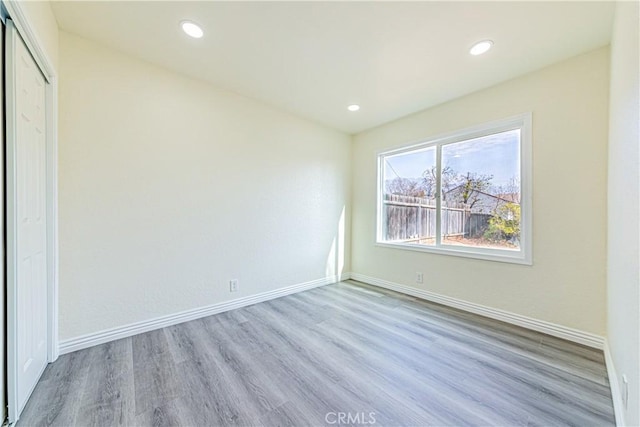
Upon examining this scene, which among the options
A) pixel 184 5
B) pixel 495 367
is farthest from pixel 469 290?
pixel 184 5

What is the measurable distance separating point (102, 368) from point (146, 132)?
1.96 metres

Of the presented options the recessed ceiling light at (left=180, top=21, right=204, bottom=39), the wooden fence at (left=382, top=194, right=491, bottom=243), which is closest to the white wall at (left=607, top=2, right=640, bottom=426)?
the wooden fence at (left=382, top=194, right=491, bottom=243)

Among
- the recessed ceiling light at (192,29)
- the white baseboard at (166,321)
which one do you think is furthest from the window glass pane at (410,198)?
the recessed ceiling light at (192,29)

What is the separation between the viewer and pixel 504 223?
2.73 m

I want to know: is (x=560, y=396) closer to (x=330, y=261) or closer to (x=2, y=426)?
(x=330, y=261)

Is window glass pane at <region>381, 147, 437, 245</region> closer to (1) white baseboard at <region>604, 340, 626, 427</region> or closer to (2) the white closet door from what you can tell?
(1) white baseboard at <region>604, 340, 626, 427</region>

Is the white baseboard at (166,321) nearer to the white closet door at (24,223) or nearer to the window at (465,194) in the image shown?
the white closet door at (24,223)

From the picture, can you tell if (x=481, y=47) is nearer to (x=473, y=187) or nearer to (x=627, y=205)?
(x=473, y=187)

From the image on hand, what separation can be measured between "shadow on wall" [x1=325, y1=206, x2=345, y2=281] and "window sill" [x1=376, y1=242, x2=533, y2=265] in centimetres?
103

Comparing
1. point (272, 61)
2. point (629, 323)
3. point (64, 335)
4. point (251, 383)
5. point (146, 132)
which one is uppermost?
point (272, 61)

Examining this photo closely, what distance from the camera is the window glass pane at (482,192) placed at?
2.68 metres

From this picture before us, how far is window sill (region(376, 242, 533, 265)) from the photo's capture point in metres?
2.58

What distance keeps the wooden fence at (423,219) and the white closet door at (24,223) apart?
3.69 metres

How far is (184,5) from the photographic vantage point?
69.6 inches
